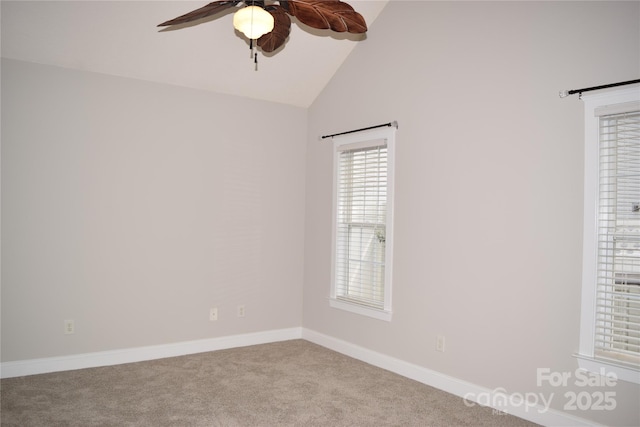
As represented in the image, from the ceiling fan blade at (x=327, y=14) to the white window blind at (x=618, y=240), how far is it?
1.63m

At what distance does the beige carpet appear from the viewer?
3.08 m

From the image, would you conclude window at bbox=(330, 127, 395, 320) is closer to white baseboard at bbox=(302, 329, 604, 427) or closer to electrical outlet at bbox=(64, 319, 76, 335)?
white baseboard at bbox=(302, 329, 604, 427)

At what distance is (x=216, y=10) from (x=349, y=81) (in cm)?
243

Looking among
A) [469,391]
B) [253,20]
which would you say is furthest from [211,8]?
[469,391]

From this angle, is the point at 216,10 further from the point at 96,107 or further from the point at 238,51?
the point at 96,107

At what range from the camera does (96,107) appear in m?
4.13

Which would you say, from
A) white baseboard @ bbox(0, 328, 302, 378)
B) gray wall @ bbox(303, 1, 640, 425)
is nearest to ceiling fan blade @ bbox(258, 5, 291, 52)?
gray wall @ bbox(303, 1, 640, 425)

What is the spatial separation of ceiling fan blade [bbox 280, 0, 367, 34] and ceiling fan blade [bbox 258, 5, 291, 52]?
97 mm

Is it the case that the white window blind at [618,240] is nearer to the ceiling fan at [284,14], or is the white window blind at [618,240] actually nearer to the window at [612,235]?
the window at [612,235]

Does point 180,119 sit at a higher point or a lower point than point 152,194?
higher

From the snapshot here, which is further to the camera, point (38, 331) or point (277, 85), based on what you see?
point (277, 85)

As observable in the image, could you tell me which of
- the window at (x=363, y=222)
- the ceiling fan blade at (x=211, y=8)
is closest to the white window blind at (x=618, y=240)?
the window at (x=363, y=222)

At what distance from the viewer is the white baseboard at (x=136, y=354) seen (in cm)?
381

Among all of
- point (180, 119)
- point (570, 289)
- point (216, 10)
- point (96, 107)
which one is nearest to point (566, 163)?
point (570, 289)
